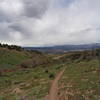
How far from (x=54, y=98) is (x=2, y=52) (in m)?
76.2

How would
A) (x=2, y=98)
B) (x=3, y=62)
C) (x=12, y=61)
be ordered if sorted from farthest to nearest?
(x=12, y=61)
(x=3, y=62)
(x=2, y=98)

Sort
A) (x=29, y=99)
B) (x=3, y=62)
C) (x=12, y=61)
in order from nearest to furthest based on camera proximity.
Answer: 1. (x=29, y=99)
2. (x=3, y=62)
3. (x=12, y=61)

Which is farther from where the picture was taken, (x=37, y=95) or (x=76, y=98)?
(x=37, y=95)

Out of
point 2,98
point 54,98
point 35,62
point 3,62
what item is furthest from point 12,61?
point 54,98

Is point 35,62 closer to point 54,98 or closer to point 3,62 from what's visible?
point 3,62

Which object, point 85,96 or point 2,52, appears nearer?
point 85,96

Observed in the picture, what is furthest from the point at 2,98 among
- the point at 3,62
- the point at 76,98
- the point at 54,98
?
the point at 3,62

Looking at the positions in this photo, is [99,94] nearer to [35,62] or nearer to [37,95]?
[37,95]

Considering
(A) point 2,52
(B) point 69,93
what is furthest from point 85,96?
(A) point 2,52

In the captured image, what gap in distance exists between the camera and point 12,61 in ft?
275

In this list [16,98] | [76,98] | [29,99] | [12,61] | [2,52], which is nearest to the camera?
[76,98]

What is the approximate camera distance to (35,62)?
286 ft

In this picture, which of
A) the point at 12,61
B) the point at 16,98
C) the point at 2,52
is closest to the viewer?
the point at 16,98

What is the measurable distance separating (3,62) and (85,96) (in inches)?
2518
